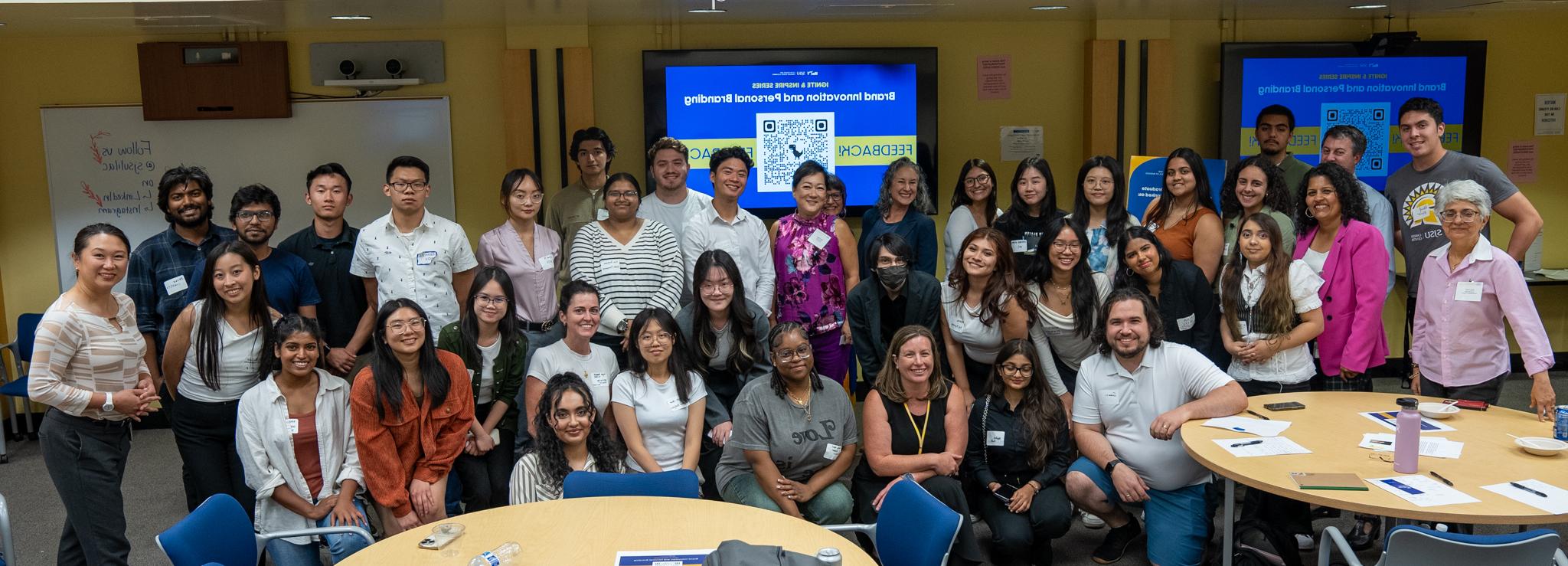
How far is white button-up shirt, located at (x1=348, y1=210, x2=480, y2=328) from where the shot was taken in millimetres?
4375

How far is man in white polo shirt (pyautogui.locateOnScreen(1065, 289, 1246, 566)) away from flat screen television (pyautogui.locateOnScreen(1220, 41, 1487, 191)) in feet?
11.0

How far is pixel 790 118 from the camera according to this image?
263 inches

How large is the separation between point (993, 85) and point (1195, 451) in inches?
153

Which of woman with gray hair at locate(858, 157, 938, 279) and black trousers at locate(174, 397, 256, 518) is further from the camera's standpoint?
woman with gray hair at locate(858, 157, 938, 279)

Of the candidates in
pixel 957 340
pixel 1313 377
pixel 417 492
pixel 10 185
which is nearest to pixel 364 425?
pixel 417 492

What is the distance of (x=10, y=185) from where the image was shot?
6.55m

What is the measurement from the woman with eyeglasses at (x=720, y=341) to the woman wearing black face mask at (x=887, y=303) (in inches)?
15.8

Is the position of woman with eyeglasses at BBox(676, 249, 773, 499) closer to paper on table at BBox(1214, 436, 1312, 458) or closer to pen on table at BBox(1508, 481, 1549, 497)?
paper on table at BBox(1214, 436, 1312, 458)

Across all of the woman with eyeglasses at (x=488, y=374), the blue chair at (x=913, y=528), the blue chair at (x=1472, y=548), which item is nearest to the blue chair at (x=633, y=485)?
the blue chair at (x=913, y=528)

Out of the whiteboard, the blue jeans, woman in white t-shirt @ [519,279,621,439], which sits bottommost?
the blue jeans

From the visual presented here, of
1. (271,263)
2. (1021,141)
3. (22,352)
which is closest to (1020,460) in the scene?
(271,263)

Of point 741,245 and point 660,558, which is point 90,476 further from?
point 741,245

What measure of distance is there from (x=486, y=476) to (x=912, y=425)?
1.66 metres

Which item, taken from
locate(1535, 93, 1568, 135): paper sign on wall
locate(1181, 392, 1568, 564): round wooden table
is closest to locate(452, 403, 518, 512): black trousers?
locate(1181, 392, 1568, 564): round wooden table
